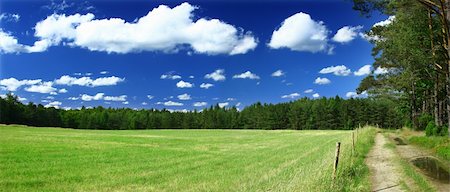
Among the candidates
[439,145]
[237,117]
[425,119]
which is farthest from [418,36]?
[237,117]

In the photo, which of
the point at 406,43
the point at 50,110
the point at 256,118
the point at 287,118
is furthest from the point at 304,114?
the point at 406,43

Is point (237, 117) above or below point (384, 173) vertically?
above

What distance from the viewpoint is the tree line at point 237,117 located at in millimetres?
127188

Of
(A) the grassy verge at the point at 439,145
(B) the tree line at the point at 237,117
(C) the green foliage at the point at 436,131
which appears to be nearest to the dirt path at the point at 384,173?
(A) the grassy verge at the point at 439,145

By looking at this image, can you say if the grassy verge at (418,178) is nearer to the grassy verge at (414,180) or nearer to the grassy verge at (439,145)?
the grassy verge at (414,180)

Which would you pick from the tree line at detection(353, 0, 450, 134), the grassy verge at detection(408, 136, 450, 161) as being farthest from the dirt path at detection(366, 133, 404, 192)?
the tree line at detection(353, 0, 450, 134)

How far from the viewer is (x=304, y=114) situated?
149 m

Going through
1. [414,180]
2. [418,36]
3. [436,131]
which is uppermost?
[418,36]

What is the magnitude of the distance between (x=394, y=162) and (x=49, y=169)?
16.7 m

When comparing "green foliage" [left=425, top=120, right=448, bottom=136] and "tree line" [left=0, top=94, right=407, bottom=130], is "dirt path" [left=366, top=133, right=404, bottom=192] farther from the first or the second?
"tree line" [left=0, top=94, right=407, bottom=130]

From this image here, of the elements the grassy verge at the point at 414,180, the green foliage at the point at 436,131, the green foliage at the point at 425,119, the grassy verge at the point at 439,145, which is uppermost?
the green foliage at the point at 425,119

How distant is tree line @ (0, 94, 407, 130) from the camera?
127 m

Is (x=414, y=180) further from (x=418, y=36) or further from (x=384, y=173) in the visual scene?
(x=418, y=36)

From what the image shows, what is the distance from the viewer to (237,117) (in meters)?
166
